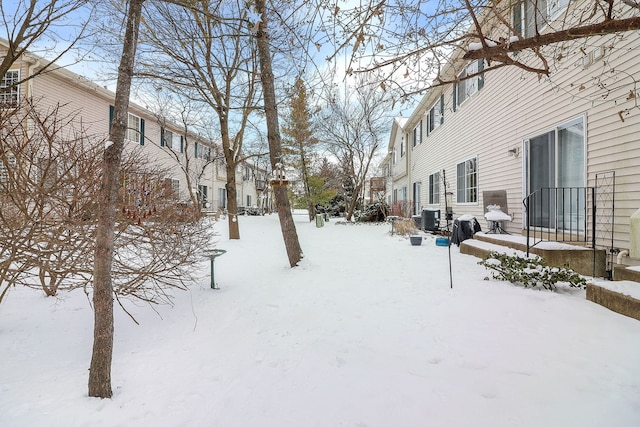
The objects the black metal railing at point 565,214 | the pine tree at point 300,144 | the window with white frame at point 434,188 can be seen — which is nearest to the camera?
the black metal railing at point 565,214

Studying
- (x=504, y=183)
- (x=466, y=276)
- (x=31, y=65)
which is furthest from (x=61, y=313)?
(x=31, y=65)

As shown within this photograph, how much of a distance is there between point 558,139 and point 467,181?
13.7 ft

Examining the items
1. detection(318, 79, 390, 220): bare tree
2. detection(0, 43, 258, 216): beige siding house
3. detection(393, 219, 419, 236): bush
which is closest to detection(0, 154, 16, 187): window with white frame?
detection(0, 43, 258, 216): beige siding house

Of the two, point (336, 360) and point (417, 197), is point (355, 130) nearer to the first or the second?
point (417, 197)

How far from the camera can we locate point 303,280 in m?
5.02

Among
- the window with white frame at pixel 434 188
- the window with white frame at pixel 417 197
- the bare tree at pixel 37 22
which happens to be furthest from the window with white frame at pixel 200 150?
the bare tree at pixel 37 22

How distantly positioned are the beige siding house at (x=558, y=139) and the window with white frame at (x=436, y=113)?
0.31m

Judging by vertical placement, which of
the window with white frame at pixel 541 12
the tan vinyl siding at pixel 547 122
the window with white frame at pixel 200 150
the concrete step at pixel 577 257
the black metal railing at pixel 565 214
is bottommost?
the concrete step at pixel 577 257

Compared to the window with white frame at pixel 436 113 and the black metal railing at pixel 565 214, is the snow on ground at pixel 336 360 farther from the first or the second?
the window with white frame at pixel 436 113

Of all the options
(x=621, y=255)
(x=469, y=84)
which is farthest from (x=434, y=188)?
(x=621, y=255)

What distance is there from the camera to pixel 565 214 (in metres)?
5.70

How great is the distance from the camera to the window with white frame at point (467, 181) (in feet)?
30.5

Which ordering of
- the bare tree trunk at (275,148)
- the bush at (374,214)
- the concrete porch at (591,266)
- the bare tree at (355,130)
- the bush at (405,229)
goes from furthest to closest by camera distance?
the bush at (374,214), the bare tree at (355,130), the bush at (405,229), the bare tree trunk at (275,148), the concrete porch at (591,266)

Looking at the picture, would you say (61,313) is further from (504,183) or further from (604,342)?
(504,183)
